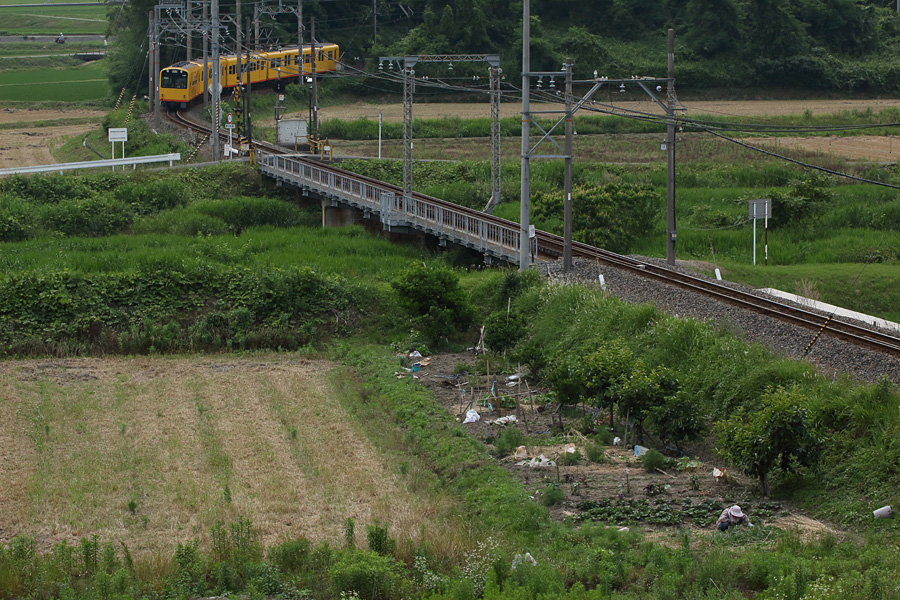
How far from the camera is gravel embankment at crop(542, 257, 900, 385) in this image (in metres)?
21.6

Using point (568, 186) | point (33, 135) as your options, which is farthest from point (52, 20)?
point (568, 186)

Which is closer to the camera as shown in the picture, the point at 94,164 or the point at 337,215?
the point at 337,215

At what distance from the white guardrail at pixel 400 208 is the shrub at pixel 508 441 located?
1463 cm

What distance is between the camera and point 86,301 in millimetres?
32500

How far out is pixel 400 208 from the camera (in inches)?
1678

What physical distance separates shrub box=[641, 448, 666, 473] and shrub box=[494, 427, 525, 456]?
2608mm

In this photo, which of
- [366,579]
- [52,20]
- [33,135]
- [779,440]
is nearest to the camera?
[366,579]

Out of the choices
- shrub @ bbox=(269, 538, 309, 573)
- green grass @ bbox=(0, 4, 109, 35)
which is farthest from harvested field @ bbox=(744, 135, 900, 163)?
green grass @ bbox=(0, 4, 109, 35)

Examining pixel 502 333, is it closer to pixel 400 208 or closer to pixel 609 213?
pixel 609 213

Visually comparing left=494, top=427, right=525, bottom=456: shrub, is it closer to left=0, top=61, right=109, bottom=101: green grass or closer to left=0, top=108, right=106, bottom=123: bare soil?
left=0, top=108, right=106, bottom=123: bare soil

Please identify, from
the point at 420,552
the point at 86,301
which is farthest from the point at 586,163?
the point at 420,552

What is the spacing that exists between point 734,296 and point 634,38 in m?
65.9

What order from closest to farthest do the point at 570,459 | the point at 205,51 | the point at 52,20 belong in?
1. the point at 570,459
2. the point at 205,51
3. the point at 52,20

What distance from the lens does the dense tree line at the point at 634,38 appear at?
274ft
